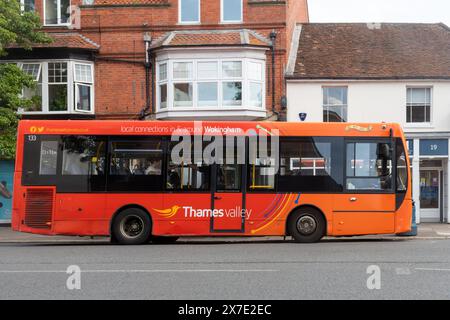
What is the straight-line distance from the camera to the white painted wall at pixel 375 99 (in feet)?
82.7

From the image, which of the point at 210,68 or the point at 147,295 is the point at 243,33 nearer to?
the point at 210,68

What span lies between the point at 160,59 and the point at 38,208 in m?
9.46

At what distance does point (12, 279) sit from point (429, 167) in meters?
18.8

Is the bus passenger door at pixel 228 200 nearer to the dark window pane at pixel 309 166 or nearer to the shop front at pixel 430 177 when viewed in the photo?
the dark window pane at pixel 309 166

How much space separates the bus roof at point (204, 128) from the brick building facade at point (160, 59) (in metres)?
6.83

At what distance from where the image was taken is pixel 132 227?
17.7 meters

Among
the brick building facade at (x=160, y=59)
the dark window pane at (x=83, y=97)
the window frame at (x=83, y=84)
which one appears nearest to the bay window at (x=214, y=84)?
the brick building facade at (x=160, y=59)

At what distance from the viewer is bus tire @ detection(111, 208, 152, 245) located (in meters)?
17.5

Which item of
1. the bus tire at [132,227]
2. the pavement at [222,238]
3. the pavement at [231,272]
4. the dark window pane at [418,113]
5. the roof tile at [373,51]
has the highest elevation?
the roof tile at [373,51]

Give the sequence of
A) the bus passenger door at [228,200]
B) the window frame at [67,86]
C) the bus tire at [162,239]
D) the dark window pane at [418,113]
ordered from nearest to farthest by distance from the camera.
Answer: the bus passenger door at [228,200]
the bus tire at [162,239]
the window frame at [67,86]
the dark window pane at [418,113]

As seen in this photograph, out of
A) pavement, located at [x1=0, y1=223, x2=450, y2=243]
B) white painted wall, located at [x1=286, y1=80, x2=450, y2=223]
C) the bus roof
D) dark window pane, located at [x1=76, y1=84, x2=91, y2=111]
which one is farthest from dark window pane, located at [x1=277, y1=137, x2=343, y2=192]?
dark window pane, located at [x1=76, y1=84, x2=91, y2=111]

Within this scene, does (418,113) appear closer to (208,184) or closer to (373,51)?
(373,51)

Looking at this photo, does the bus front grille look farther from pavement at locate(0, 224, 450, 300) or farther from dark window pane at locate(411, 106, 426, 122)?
dark window pane at locate(411, 106, 426, 122)

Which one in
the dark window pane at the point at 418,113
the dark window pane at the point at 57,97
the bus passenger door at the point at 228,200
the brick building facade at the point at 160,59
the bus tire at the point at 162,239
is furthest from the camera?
the dark window pane at the point at 418,113
